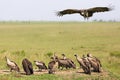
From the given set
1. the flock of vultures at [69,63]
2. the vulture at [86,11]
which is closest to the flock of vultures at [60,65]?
the flock of vultures at [69,63]

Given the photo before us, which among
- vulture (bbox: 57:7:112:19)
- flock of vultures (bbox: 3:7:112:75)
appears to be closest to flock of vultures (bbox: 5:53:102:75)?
flock of vultures (bbox: 3:7:112:75)

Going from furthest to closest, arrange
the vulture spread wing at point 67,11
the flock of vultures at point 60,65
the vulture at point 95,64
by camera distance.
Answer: the vulture at point 95,64, the flock of vultures at point 60,65, the vulture spread wing at point 67,11

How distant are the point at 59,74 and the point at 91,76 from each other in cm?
117

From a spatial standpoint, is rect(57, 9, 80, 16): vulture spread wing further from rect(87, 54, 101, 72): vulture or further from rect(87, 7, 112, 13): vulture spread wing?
rect(87, 54, 101, 72): vulture

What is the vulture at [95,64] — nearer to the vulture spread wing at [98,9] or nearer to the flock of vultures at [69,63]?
the flock of vultures at [69,63]

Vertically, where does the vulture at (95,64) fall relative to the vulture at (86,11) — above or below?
below

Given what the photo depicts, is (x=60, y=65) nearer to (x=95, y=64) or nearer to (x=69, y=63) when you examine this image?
(x=69, y=63)

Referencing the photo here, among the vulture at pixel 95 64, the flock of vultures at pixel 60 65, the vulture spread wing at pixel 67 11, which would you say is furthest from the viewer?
the vulture at pixel 95 64

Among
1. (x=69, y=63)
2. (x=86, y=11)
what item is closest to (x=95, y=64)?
(x=69, y=63)

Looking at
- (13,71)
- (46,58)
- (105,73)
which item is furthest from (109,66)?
(13,71)

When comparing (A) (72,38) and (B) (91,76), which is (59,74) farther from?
(A) (72,38)

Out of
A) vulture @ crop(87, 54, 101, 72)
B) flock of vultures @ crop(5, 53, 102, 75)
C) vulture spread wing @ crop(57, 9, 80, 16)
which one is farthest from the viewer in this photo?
vulture @ crop(87, 54, 101, 72)

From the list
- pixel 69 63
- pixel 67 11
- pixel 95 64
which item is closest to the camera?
pixel 67 11

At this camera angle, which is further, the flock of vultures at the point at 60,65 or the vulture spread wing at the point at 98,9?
the flock of vultures at the point at 60,65
